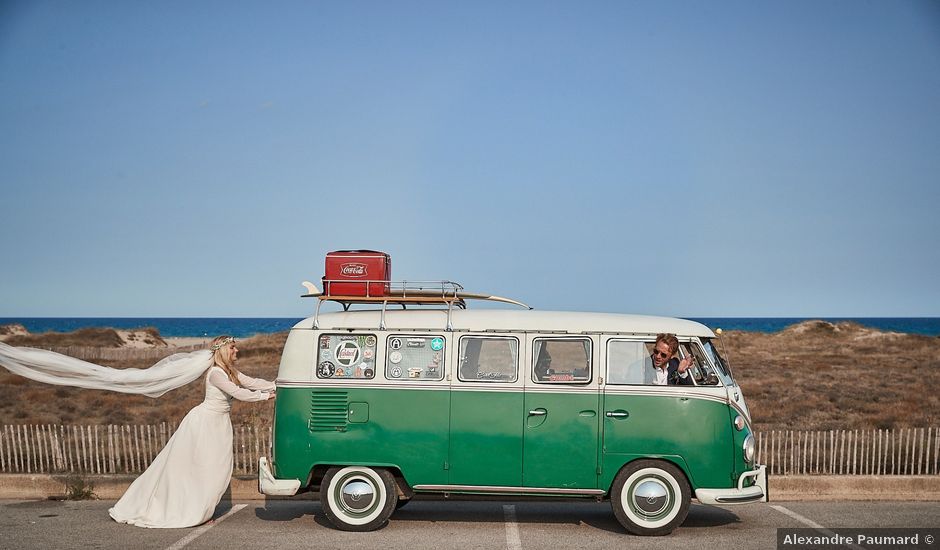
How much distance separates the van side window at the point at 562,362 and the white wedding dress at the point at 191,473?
123 inches

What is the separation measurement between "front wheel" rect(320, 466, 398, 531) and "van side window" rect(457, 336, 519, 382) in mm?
1464

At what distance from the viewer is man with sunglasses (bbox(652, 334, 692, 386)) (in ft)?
32.7

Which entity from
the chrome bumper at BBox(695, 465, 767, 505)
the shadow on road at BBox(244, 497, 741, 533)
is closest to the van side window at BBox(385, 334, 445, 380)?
the shadow on road at BBox(244, 497, 741, 533)

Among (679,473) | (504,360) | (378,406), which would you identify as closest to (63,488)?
(378,406)

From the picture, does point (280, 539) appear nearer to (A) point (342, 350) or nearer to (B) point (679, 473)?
(A) point (342, 350)

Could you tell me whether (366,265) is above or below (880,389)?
above

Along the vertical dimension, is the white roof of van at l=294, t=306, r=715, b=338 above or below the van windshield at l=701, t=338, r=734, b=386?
above

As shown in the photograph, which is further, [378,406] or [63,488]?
[63,488]

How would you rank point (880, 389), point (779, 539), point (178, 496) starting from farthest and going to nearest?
point (880, 389) < point (178, 496) < point (779, 539)

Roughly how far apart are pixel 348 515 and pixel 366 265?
2788mm

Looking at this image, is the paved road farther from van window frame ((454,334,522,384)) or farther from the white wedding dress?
van window frame ((454,334,522,384))

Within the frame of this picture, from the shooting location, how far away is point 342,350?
10430mm

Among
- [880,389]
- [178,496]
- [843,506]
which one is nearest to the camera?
[178,496]

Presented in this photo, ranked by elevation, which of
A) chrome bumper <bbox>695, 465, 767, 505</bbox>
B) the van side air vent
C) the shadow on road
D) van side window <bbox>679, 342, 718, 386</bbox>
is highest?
van side window <bbox>679, 342, 718, 386</bbox>
